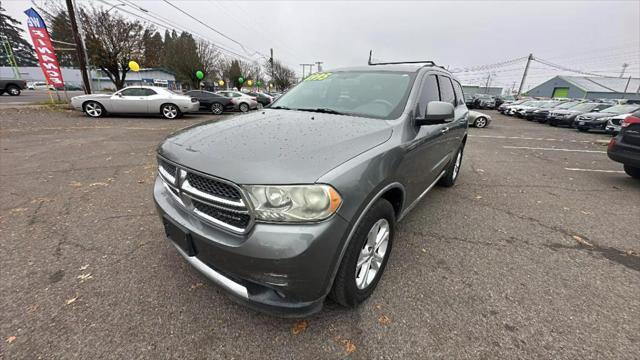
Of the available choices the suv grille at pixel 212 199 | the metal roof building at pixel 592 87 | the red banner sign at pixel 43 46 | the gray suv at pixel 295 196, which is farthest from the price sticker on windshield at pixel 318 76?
the metal roof building at pixel 592 87

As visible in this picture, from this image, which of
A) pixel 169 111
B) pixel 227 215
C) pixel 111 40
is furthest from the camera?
pixel 111 40

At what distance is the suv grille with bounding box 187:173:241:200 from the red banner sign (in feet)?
55.1

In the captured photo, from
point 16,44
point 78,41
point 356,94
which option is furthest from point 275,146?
point 16,44

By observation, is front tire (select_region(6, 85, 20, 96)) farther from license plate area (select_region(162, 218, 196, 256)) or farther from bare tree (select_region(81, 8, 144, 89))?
license plate area (select_region(162, 218, 196, 256))

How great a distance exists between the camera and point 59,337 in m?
1.75

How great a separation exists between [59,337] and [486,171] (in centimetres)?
683

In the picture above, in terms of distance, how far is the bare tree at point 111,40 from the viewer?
19.8 m

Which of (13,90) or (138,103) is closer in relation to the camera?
(138,103)

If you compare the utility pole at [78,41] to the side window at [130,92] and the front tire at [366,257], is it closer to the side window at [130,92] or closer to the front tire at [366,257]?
the side window at [130,92]

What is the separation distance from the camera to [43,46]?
1238 centimetres

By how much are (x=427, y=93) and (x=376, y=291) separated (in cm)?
200

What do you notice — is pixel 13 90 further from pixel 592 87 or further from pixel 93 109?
pixel 592 87

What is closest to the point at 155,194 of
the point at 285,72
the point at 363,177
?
the point at 363,177

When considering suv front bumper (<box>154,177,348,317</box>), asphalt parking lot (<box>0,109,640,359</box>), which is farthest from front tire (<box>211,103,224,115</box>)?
suv front bumper (<box>154,177,348,317</box>)
